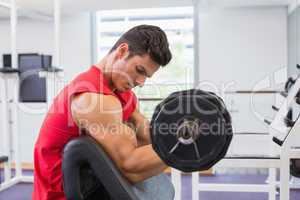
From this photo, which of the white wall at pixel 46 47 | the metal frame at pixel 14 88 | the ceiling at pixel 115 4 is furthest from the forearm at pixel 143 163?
the white wall at pixel 46 47

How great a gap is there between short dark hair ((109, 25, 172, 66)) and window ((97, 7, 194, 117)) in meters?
3.35

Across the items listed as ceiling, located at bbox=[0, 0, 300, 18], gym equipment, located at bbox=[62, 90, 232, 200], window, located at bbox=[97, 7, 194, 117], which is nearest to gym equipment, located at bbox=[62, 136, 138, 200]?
gym equipment, located at bbox=[62, 90, 232, 200]

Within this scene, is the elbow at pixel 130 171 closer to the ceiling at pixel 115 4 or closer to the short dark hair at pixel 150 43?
the short dark hair at pixel 150 43

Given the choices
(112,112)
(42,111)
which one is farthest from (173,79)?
(112,112)

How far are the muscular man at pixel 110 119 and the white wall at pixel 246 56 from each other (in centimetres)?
318

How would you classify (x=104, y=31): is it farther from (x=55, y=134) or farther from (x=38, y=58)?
(x=55, y=134)

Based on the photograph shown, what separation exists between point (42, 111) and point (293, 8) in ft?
11.7

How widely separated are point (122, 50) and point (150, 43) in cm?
13

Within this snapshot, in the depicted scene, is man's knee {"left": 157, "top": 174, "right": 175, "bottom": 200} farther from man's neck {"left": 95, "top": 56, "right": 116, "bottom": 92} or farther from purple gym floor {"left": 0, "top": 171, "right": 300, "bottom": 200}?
purple gym floor {"left": 0, "top": 171, "right": 300, "bottom": 200}

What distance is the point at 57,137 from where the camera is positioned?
106 cm

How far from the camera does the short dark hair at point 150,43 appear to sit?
110 cm

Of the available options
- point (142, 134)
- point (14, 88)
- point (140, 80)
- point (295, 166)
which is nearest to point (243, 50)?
point (295, 166)

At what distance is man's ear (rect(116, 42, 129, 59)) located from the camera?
1.17 metres

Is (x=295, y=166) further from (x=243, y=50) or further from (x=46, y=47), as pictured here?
(x=46, y=47)
